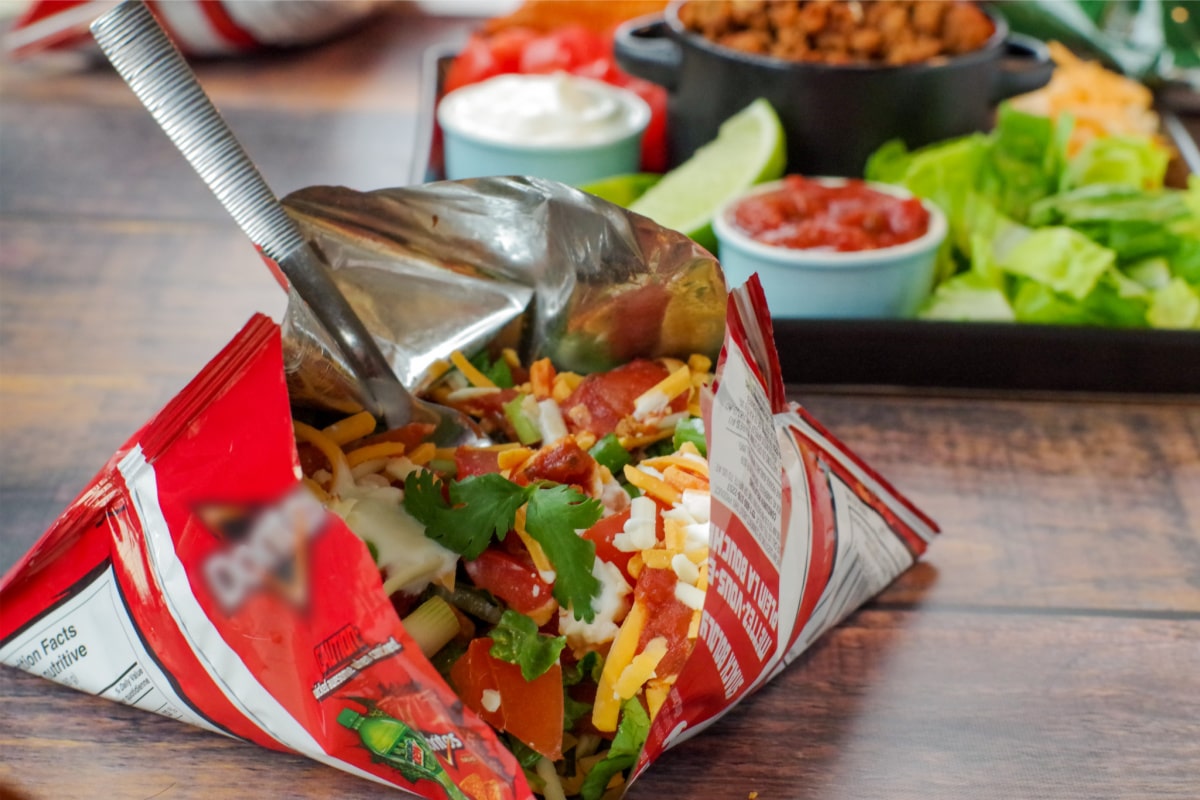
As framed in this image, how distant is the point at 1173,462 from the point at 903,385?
0.88 feet

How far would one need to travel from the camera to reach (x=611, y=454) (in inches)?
34.3

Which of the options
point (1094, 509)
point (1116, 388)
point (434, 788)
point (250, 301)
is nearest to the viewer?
point (434, 788)

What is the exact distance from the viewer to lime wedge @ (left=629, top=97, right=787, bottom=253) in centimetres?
140

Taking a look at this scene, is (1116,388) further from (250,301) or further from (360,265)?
(250,301)

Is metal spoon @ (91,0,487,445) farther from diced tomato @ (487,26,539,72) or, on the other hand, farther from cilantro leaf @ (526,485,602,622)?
diced tomato @ (487,26,539,72)

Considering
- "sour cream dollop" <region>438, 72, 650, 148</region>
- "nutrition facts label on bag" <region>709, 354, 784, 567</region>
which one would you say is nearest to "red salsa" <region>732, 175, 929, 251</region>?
"sour cream dollop" <region>438, 72, 650, 148</region>

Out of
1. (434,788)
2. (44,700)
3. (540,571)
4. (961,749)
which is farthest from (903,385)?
(44,700)

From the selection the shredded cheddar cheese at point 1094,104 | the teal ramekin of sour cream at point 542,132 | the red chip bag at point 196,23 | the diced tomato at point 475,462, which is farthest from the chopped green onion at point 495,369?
the red chip bag at point 196,23

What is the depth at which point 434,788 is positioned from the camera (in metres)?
0.71

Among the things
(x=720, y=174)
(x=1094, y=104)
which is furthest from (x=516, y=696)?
(x=1094, y=104)

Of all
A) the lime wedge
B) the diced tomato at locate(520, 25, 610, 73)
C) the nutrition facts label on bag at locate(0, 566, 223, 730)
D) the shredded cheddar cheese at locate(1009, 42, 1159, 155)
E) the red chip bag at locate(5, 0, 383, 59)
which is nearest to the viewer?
the nutrition facts label on bag at locate(0, 566, 223, 730)

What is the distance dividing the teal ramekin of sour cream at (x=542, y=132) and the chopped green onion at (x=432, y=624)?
2.85 feet

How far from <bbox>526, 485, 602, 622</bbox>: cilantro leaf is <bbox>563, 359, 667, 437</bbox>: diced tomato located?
0.15 meters

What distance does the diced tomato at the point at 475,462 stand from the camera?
850mm
